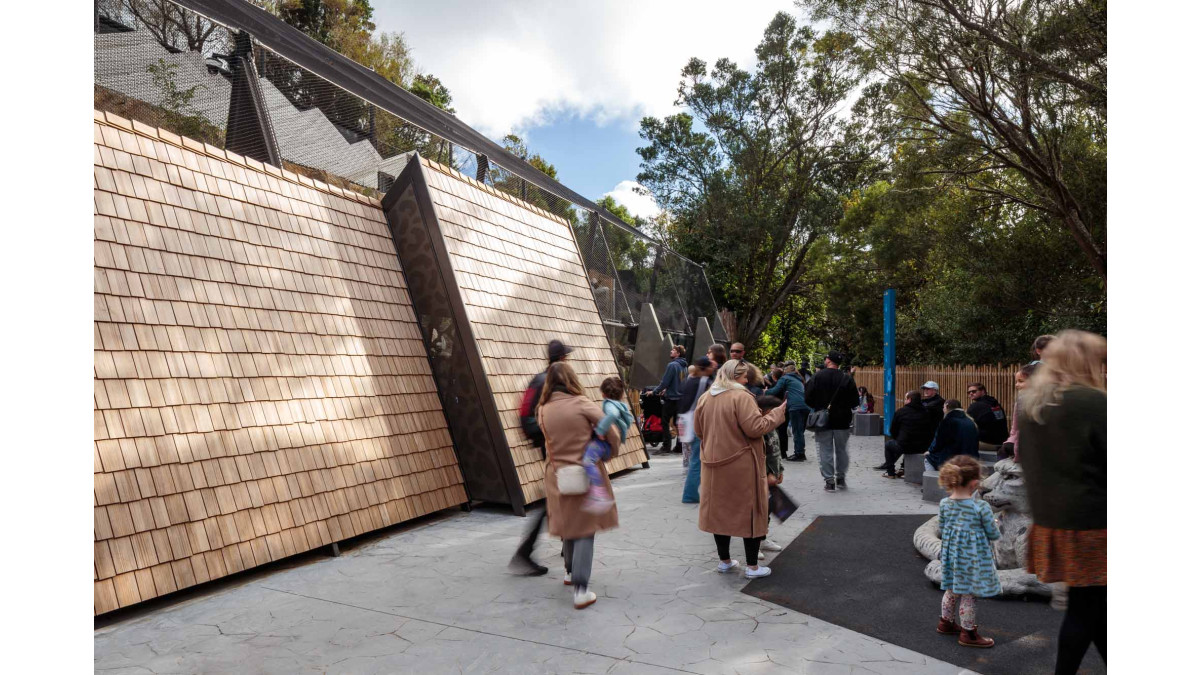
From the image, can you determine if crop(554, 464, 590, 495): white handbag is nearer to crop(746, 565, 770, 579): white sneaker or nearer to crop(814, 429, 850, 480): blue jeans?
crop(746, 565, 770, 579): white sneaker

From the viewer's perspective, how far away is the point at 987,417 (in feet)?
30.7

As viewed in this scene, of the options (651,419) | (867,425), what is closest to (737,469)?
(651,419)

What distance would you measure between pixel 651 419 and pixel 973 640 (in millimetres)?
9226

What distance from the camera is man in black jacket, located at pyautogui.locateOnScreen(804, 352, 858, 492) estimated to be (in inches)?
348

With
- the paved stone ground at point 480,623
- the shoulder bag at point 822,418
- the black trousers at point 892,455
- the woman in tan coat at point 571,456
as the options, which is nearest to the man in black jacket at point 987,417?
the black trousers at point 892,455

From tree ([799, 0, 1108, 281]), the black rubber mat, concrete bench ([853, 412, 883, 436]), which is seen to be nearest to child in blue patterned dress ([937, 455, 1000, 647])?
the black rubber mat

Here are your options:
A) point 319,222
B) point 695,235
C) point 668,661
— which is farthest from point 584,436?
point 695,235

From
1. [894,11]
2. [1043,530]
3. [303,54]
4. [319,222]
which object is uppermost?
[894,11]

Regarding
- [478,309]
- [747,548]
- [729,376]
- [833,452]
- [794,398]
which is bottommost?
[747,548]

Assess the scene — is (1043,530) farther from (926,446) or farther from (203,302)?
(926,446)

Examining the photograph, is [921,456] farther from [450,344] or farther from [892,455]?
[450,344]

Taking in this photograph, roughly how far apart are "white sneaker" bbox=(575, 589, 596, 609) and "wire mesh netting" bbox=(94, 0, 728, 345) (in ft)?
16.4

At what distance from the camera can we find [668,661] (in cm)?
377

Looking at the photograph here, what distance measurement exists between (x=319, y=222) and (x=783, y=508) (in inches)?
200
